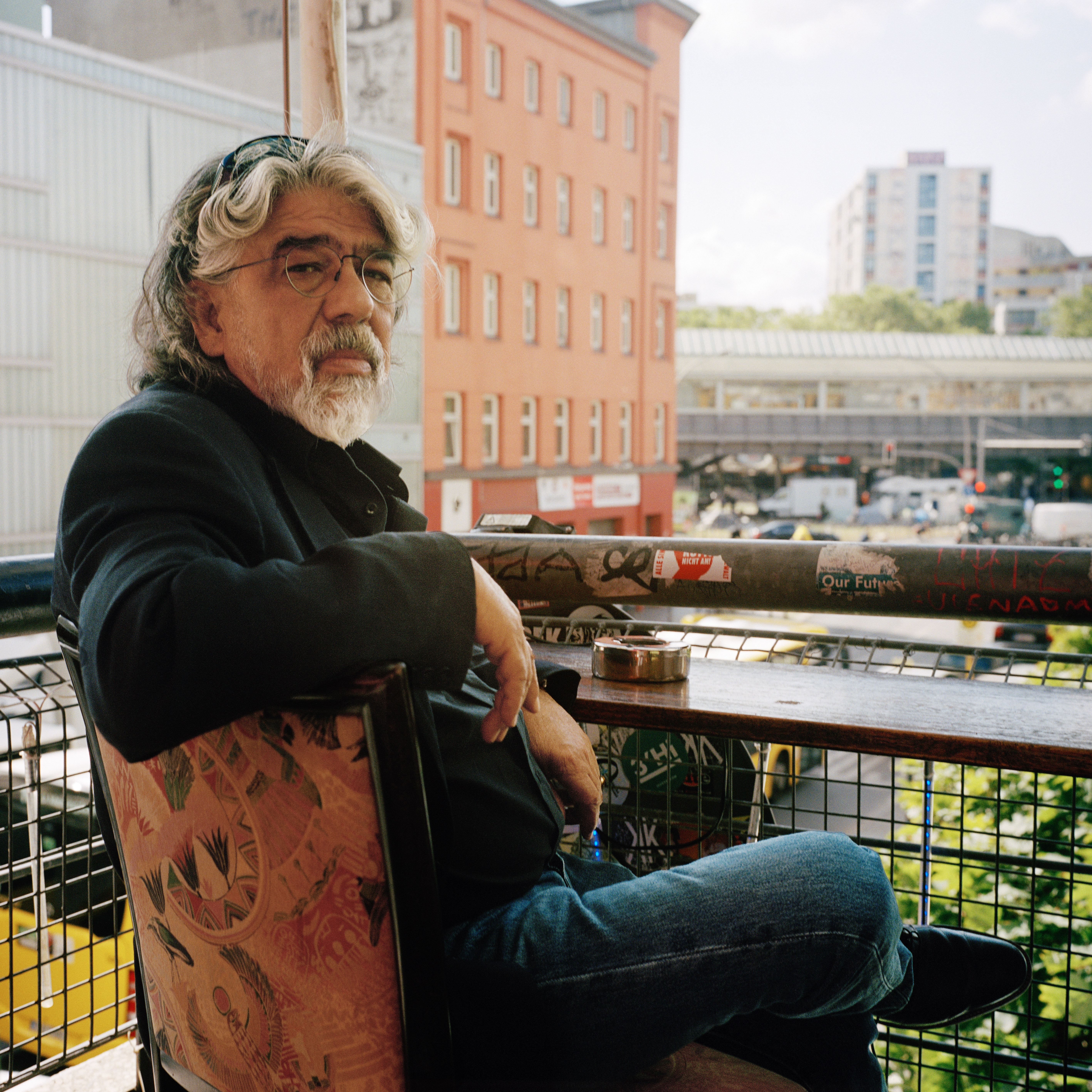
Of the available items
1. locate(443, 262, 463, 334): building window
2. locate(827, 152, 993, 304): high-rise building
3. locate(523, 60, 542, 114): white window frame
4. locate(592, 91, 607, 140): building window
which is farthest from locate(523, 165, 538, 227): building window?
locate(827, 152, 993, 304): high-rise building

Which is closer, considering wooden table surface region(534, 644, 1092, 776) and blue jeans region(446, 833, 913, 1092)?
blue jeans region(446, 833, 913, 1092)

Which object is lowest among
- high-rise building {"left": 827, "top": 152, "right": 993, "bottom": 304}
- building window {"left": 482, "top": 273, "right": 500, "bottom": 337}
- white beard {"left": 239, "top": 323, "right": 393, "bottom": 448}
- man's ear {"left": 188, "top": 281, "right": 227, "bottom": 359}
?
white beard {"left": 239, "top": 323, "right": 393, "bottom": 448}

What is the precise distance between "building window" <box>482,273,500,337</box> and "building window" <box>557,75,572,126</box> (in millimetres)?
4612

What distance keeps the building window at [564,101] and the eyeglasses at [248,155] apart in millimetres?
27064

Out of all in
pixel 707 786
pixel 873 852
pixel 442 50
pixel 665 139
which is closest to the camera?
pixel 873 852

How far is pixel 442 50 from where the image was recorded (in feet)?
76.4

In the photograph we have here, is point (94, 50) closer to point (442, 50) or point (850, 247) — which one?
point (442, 50)

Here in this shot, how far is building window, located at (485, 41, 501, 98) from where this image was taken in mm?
24672

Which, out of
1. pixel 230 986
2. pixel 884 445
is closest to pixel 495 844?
pixel 230 986

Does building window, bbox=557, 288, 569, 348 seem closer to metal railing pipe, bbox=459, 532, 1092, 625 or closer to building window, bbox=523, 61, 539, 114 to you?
building window, bbox=523, 61, 539, 114

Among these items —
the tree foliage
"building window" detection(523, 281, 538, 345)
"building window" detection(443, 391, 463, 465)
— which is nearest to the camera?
"building window" detection(443, 391, 463, 465)

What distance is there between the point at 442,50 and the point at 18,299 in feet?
35.3

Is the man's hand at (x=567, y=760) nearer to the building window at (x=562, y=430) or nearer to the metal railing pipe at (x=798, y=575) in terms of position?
the metal railing pipe at (x=798, y=575)

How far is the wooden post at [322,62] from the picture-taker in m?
2.47
